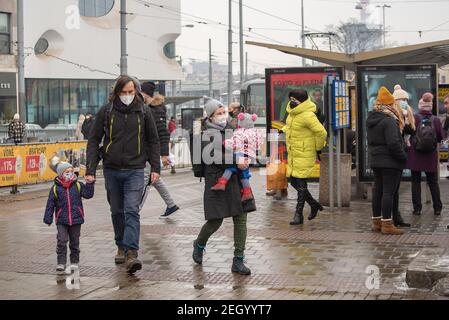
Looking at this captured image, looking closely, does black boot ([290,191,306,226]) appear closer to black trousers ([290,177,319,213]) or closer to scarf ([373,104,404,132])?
black trousers ([290,177,319,213])

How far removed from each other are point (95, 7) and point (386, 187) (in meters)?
55.1

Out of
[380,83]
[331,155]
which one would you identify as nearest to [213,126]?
[331,155]

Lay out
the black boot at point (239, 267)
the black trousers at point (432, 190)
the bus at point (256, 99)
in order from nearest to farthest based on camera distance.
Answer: the black boot at point (239, 267) < the black trousers at point (432, 190) < the bus at point (256, 99)

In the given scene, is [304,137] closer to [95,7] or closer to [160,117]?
[160,117]

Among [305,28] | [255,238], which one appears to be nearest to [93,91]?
[305,28]

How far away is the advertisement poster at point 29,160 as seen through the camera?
16072 millimetres

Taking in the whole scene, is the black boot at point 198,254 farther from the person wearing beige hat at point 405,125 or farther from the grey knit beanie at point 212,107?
the person wearing beige hat at point 405,125

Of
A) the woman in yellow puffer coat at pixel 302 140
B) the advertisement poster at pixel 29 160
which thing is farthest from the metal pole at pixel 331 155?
the advertisement poster at pixel 29 160

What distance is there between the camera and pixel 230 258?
844cm

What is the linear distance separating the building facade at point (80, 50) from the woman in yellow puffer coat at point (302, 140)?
1825 inches

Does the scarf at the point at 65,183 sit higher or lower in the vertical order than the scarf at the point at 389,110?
lower

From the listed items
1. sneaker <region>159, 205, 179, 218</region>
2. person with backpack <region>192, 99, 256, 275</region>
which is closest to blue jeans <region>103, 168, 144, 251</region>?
person with backpack <region>192, 99, 256, 275</region>
